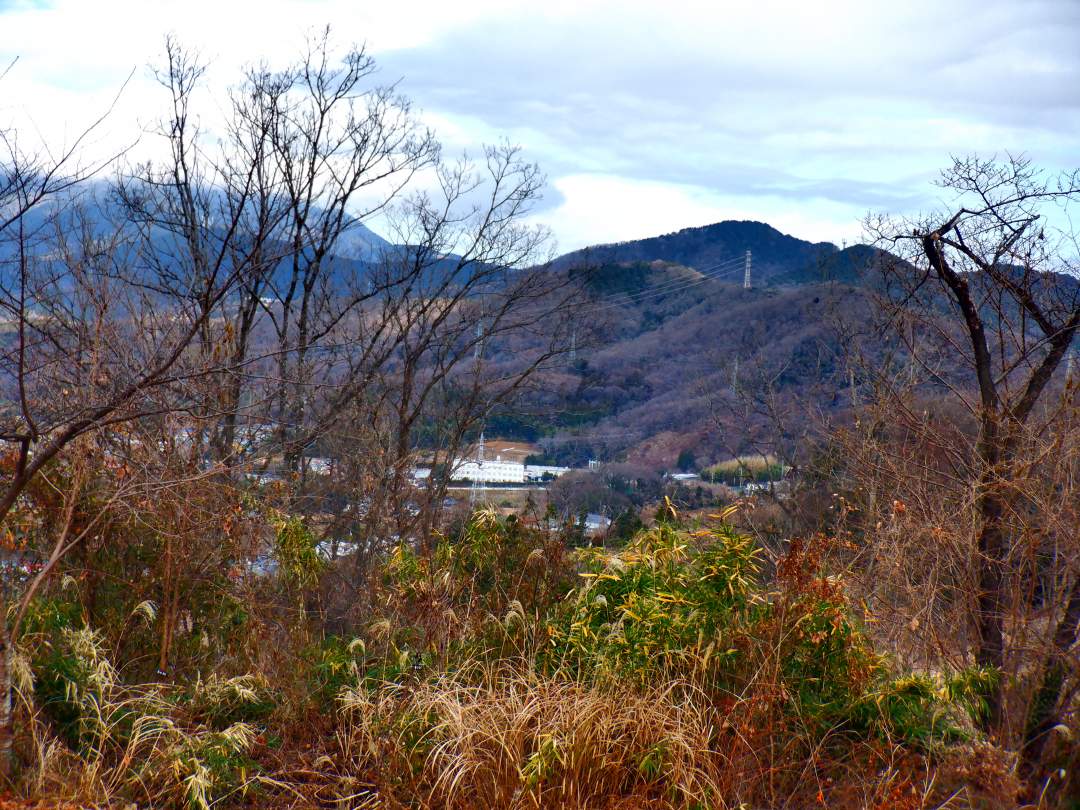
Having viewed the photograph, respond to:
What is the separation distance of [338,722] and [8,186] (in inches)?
110

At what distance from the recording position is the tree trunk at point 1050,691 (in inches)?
145

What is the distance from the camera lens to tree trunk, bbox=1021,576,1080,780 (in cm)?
369

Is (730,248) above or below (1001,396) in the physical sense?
above

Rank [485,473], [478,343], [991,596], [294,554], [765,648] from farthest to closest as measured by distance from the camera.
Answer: [485,473]
[478,343]
[294,554]
[991,596]
[765,648]

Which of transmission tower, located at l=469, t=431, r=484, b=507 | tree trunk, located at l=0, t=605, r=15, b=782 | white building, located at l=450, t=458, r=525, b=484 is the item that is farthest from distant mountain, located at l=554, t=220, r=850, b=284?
tree trunk, located at l=0, t=605, r=15, b=782

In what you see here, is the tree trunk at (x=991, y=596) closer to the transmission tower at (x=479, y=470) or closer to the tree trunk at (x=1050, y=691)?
the tree trunk at (x=1050, y=691)

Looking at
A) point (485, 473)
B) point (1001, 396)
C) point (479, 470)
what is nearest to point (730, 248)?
point (485, 473)

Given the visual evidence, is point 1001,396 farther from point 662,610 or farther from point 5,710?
point 5,710

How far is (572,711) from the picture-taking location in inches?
147

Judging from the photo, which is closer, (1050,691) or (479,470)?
(1050,691)

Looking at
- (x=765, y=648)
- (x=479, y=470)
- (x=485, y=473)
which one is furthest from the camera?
(x=485, y=473)

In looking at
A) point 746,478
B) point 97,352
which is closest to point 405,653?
point 97,352

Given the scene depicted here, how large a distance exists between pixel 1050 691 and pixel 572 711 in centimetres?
196

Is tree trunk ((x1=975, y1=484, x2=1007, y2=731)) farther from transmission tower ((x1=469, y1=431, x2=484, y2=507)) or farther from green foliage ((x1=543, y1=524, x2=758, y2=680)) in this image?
transmission tower ((x1=469, y1=431, x2=484, y2=507))
